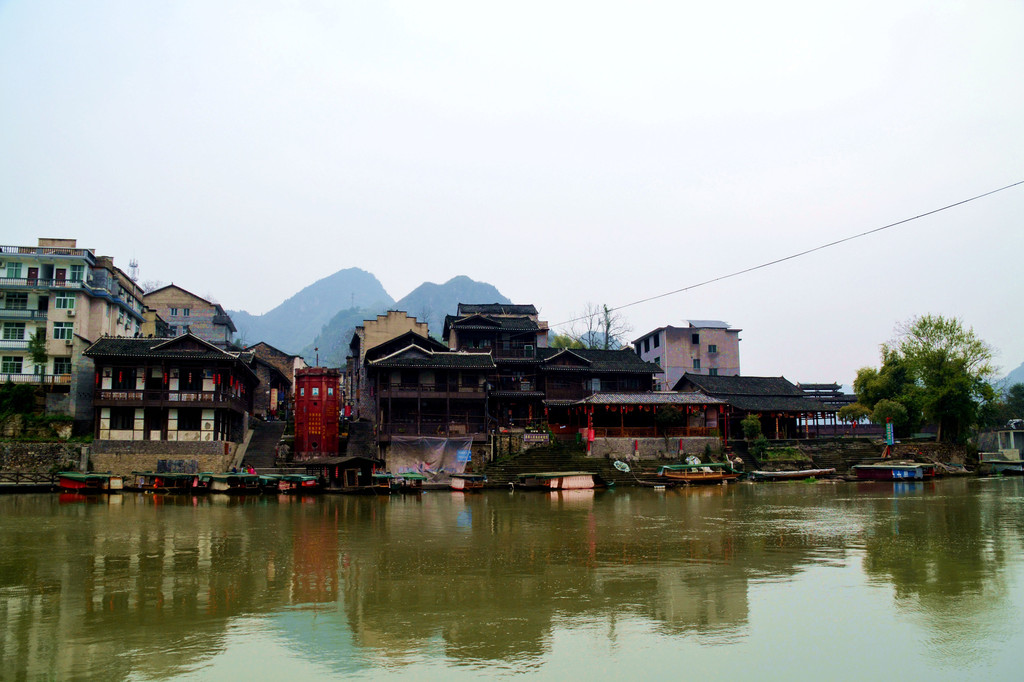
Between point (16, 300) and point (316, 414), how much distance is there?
20232mm

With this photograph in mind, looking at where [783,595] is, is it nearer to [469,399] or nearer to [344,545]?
[344,545]

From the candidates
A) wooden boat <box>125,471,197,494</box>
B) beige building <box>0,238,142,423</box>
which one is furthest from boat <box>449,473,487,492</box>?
beige building <box>0,238,142,423</box>

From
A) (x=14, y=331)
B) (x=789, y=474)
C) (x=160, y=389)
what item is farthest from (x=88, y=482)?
(x=789, y=474)

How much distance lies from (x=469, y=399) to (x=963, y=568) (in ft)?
114

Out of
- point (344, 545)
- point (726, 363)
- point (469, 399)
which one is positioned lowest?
point (344, 545)

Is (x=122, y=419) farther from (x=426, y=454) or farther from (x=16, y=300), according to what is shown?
(x=426, y=454)

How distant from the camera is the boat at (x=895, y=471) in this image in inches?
1772

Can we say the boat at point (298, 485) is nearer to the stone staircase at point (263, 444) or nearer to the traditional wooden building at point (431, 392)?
the stone staircase at point (263, 444)

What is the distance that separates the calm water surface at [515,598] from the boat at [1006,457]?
33.6 metres

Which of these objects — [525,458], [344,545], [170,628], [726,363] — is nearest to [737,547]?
[344,545]

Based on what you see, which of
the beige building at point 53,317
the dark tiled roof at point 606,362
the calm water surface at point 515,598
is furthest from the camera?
the dark tiled roof at point 606,362

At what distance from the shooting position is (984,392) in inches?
2083

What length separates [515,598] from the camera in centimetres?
1299

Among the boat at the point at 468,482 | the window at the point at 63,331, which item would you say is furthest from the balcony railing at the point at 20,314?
the boat at the point at 468,482
